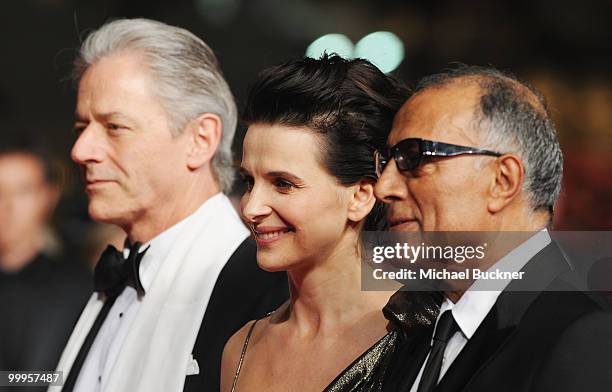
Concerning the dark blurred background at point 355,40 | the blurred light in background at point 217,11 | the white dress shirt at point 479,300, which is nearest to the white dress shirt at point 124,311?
the white dress shirt at point 479,300

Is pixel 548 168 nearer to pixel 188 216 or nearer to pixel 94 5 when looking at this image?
pixel 188 216

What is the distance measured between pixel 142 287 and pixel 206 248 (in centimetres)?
25

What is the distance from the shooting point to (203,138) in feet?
10.1

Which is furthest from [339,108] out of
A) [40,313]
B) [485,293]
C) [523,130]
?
[40,313]

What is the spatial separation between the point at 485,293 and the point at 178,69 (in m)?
1.51

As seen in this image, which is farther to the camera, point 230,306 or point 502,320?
point 230,306

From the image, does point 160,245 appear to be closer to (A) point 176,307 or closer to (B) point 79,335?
(A) point 176,307

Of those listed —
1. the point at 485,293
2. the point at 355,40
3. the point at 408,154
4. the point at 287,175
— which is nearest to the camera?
the point at 485,293

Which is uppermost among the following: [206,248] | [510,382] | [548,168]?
[548,168]

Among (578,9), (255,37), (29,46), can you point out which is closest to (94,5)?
(29,46)

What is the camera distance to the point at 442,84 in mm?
2119

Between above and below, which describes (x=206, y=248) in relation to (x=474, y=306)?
below

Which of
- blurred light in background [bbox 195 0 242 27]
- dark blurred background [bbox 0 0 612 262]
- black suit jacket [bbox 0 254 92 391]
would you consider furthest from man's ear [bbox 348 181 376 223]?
blurred light in background [bbox 195 0 242 27]

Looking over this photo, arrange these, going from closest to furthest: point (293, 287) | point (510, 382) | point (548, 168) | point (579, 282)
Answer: point (510, 382), point (579, 282), point (548, 168), point (293, 287)
